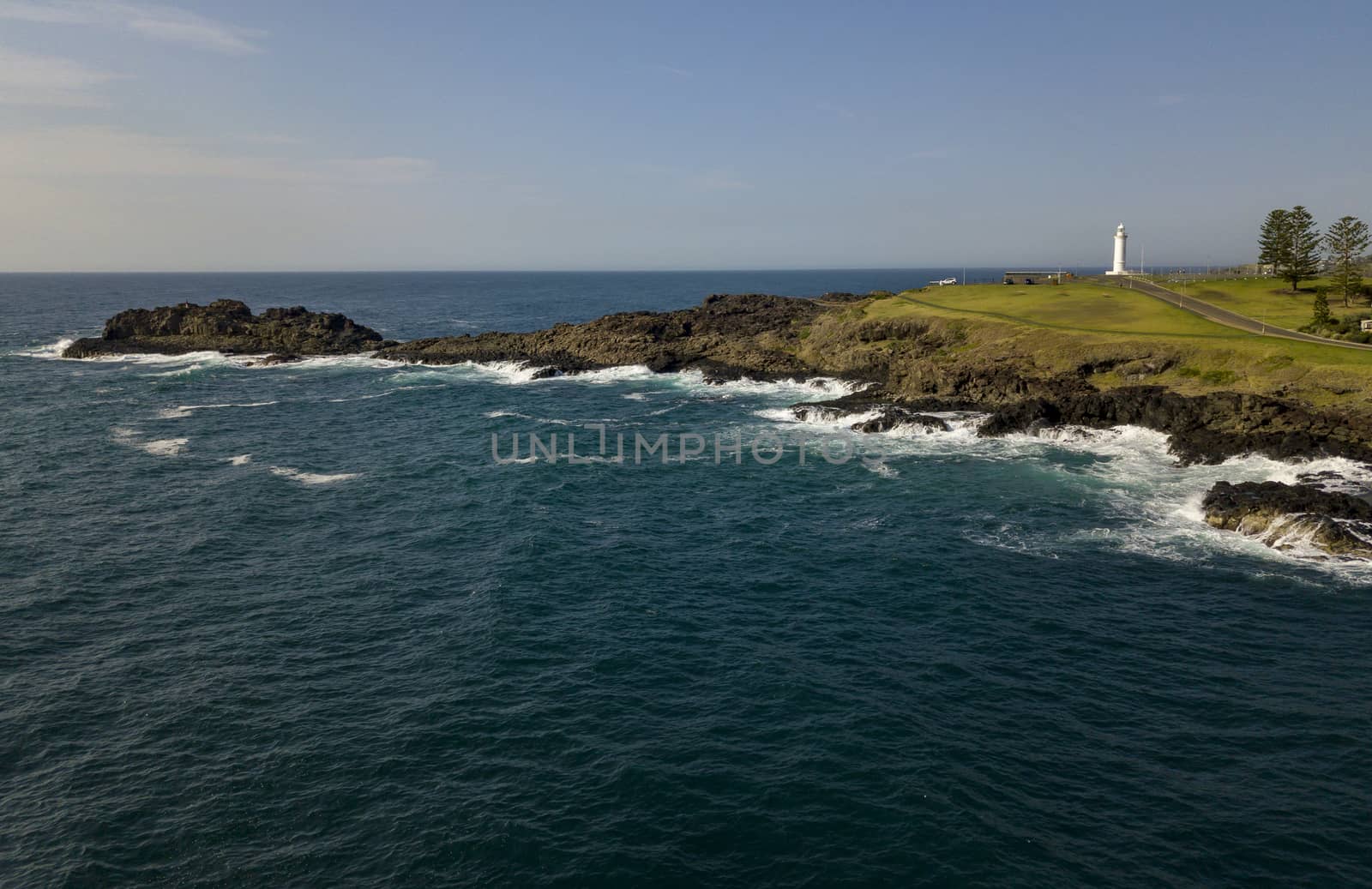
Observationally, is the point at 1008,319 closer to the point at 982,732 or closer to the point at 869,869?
the point at 982,732

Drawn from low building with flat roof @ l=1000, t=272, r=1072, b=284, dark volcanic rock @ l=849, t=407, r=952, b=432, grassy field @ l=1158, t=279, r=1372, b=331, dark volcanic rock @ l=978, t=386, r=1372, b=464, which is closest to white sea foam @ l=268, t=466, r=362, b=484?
dark volcanic rock @ l=849, t=407, r=952, b=432

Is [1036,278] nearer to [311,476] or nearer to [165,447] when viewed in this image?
[311,476]

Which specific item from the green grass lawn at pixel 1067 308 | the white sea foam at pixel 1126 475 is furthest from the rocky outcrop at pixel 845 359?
the green grass lawn at pixel 1067 308

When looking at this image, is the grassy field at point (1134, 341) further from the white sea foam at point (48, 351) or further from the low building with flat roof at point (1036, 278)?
the white sea foam at point (48, 351)

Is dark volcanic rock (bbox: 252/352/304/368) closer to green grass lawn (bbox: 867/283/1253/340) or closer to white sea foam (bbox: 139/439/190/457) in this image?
white sea foam (bbox: 139/439/190/457)

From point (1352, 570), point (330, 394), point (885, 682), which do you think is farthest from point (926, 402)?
point (330, 394)

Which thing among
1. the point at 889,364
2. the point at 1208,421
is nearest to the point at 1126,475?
the point at 1208,421
